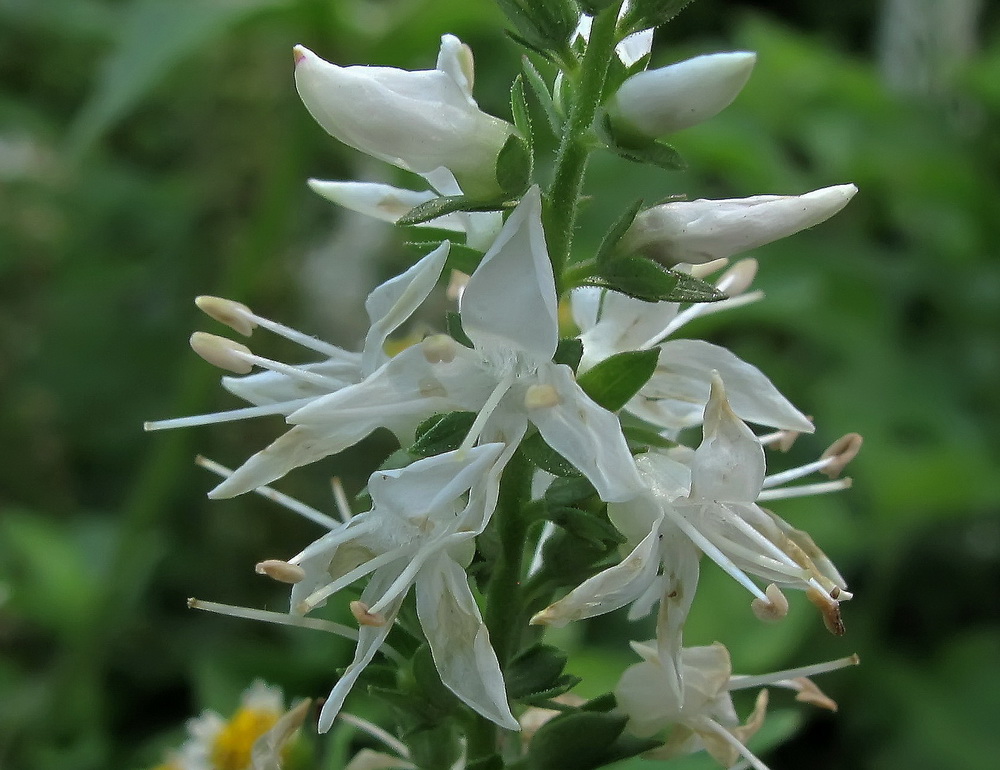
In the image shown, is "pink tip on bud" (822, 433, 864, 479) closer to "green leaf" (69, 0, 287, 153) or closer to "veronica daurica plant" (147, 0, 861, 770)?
"veronica daurica plant" (147, 0, 861, 770)

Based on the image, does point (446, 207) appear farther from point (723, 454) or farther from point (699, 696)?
point (699, 696)

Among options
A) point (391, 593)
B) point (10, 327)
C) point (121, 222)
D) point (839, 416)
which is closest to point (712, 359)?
point (391, 593)

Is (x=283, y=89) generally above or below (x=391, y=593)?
below

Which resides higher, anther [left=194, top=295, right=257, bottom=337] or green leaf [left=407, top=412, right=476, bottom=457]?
anther [left=194, top=295, right=257, bottom=337]

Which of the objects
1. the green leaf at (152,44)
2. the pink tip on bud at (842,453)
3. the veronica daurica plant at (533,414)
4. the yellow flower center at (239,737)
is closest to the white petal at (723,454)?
the veronica daurica plant at (533,414)

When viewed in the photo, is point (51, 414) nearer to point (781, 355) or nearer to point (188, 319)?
point (188, 319)

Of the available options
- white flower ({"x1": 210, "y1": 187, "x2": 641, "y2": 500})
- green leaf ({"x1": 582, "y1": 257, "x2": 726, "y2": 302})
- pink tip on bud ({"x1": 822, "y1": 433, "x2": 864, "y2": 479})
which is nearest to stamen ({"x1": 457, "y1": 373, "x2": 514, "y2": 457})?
white flower ({"x1": 210, "y1": 187, "x2": 641, "y2": 500})

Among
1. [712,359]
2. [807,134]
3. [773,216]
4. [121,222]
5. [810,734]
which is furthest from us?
[121,222]
